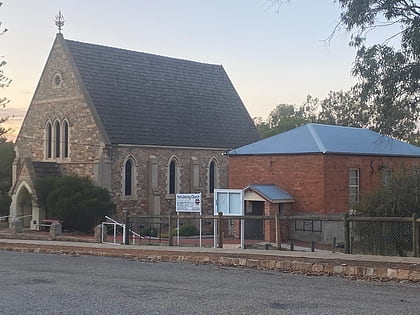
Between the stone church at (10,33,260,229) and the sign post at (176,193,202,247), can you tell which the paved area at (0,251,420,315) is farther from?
the stone church at (10,33,260,229)

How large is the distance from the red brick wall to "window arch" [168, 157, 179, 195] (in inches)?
363

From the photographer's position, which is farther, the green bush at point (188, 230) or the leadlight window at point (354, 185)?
the green bush at point (188, 230)

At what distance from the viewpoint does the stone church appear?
1547 inches

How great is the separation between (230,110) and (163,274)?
3458 centimetres

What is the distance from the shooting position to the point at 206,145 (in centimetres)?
4459

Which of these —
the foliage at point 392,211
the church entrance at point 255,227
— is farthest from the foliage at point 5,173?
the foliage at point 392,211

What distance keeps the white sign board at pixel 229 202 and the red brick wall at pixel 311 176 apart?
7.74m

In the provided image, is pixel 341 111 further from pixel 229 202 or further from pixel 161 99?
pixel 229 202

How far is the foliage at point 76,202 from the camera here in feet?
117

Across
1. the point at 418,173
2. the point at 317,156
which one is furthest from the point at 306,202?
the point at 418,173

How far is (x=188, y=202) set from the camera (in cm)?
2609

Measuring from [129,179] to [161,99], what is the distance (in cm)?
678

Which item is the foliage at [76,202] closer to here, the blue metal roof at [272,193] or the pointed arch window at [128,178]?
the pointed arch window at [128,178]

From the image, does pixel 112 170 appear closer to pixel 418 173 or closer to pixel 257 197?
pixel 257 197
